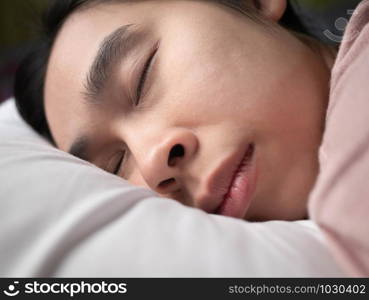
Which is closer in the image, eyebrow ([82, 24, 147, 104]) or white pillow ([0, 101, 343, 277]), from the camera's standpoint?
white pillow ([0, 101, 343, 277])

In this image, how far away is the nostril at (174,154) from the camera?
65 cm

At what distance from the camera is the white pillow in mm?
441

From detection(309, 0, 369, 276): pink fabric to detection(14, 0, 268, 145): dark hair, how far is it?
1.34 ft

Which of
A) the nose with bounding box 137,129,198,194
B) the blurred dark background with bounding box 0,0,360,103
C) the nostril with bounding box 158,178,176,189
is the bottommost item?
the blurred dark background with bounding box 0,0,360,103

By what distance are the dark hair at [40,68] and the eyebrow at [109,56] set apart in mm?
164

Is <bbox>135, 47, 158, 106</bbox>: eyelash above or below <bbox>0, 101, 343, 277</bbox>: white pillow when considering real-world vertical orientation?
above

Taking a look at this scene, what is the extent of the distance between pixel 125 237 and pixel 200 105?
10.8 inches

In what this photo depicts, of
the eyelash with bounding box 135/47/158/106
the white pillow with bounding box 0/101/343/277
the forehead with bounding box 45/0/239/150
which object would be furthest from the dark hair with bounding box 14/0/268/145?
the white pillow with bounding box 0/101/343/277

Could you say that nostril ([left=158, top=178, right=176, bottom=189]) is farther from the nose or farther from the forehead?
the forehead

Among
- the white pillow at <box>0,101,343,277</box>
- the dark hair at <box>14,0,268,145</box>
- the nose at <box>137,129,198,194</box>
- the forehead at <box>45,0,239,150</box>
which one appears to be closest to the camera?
the white pillow at <box>0,101,343,277</box>

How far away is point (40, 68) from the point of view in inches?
41.9

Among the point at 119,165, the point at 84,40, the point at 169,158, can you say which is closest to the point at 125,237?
the point at 169,158

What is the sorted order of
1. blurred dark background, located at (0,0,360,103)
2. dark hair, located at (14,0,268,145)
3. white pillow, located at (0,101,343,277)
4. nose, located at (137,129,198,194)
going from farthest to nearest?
blurred dark background, located at (0,0,360,103), dark hair, located at (14,0,268,145), nose, located at (137,129,198,194), white pillow, located at (0,101,343,277)

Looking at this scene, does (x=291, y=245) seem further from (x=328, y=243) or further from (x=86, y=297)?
(x=86, y=297)
